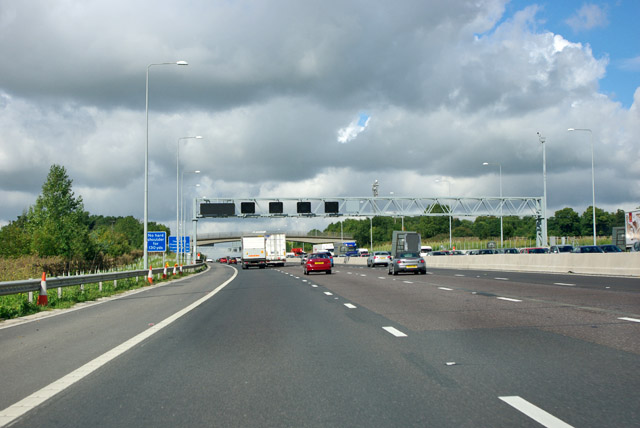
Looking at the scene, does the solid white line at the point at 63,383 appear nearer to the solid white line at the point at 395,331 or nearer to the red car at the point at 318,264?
the solid white line at the point at 395,331

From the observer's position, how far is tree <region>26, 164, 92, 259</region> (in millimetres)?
Answer: 93081

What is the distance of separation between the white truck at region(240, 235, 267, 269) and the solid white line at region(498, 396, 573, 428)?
66.9m

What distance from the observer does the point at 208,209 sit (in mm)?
85125

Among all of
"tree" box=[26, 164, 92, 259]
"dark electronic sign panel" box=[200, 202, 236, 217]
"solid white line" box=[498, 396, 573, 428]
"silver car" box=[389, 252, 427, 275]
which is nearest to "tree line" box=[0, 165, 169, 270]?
"tree" box=[26, 164, 92, 259]

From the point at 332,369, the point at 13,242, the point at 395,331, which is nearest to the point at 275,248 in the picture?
the point at 13,242

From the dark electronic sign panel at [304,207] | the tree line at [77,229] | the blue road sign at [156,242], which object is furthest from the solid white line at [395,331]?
the dark electronic sign panel at [304,207]

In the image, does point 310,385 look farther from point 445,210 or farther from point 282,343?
point 445,210

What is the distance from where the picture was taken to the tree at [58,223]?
93.1 m

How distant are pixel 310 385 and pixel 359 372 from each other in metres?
0.87

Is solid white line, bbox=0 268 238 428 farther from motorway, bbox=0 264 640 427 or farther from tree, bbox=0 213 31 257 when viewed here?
tree, bbox=0 213 31 257

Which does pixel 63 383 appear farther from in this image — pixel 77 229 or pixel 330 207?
pixel 77 229

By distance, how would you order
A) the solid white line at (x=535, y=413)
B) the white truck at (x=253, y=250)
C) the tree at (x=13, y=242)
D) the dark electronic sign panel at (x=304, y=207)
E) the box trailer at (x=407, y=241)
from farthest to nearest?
the tree at (x=13, y=242), the dark electronic sign panel at (x=304, y=207), the white truck at (x=253, y=250), the box trailer at (x=407, y=241), the solid white line at (x=535, y=413)

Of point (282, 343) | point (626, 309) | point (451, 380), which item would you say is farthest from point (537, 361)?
point (626, 309)

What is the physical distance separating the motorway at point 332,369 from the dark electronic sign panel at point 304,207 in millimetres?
69328
